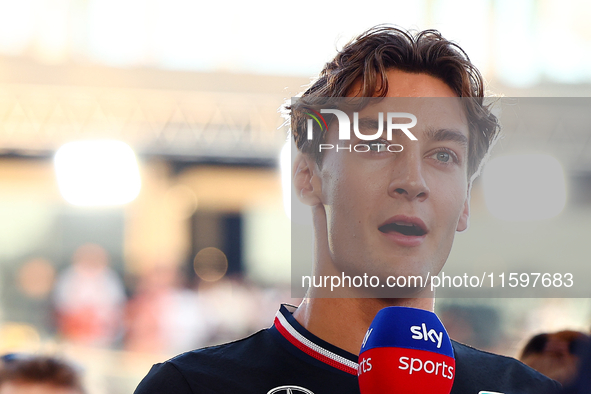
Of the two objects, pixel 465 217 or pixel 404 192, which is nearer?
pixel 404 192

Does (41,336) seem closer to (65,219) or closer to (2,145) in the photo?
(65,219)

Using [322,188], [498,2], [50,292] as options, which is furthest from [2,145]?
[322,188]

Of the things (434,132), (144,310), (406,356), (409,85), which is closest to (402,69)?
(409,85)

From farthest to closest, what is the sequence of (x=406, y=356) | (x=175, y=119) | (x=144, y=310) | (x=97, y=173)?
1. (x=175, y=119)
2. (x=97, y=173)
3. (x=144, y=310)
4. (x=406, y=356)

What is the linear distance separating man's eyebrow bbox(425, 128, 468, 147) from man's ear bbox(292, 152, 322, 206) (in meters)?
0.27

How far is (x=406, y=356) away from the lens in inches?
38.6

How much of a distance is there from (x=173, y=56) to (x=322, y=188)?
6809 mm

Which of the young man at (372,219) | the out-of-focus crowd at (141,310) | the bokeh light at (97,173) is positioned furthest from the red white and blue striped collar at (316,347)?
the bokeh light at (97,173)

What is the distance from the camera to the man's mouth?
1.27m

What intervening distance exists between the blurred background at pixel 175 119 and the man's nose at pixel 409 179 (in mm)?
4979

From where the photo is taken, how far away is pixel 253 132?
23.8ft

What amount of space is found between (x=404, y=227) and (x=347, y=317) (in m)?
0.24

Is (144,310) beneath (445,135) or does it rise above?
beneath

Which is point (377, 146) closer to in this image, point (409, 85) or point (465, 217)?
point (409, 85)
